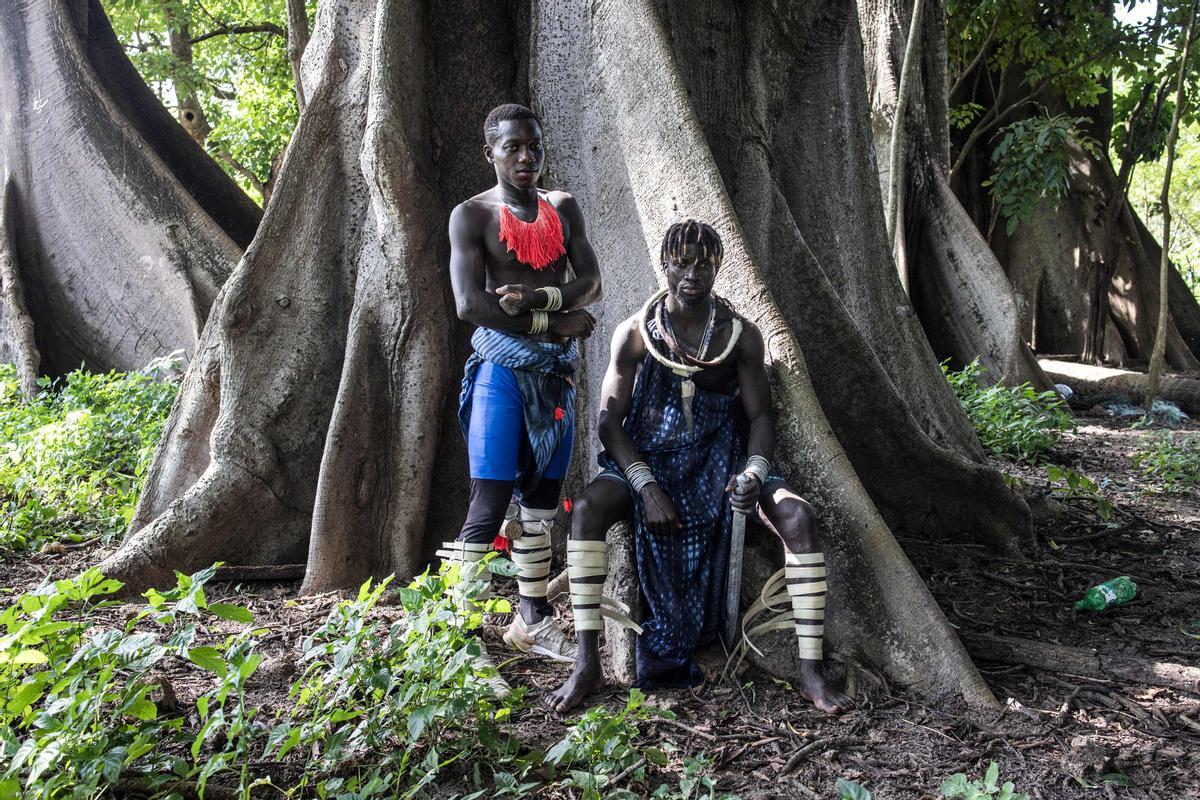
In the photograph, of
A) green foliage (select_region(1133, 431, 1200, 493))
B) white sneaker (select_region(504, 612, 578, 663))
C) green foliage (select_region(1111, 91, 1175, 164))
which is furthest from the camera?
green foliage (select_region(1111, 91, 1175, 164))

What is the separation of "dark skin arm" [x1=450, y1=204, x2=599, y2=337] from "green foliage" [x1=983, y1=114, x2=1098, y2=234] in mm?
7208

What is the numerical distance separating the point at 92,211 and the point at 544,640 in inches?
211

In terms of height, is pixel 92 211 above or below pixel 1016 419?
above

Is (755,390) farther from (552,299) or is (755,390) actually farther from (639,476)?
(552,299)

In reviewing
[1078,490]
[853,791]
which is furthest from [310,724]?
[1078,490]

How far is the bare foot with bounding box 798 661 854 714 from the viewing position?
334 centimetres

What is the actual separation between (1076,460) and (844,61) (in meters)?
3.51

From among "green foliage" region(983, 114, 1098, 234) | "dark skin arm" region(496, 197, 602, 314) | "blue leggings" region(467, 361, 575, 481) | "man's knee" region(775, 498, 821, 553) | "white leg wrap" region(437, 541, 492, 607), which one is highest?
"green foliage" region(983, 114, 1098, 234)

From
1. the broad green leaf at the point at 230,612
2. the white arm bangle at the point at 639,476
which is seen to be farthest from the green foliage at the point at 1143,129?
the broad green leaf at the point at 230,612

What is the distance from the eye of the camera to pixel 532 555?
3887 millimetres

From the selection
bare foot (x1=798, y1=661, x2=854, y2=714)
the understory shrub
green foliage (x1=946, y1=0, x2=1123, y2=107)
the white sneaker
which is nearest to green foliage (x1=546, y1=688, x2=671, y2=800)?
the understory shrub

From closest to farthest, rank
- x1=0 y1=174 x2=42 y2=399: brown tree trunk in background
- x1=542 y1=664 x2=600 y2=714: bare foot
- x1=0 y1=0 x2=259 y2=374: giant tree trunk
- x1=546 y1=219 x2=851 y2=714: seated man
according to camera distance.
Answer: x1=542 y1=664 x2=600 y2=714: bare foot
x1=546 y1=219 x2=851 y2=714: seated man
x1=0 y1=0 x2=259 y2=374: giant tree trunk
x1=0 y1=174 x2=42 y2=399: brown tree trunk in background

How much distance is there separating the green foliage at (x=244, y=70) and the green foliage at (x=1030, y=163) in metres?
8.84

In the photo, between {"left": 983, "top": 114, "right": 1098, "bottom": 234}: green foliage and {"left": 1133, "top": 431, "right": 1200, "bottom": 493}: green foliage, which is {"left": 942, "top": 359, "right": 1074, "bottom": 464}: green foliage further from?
{"left": 983, "top": 114, "right": 1098, "bottom": 234}: green foliage
